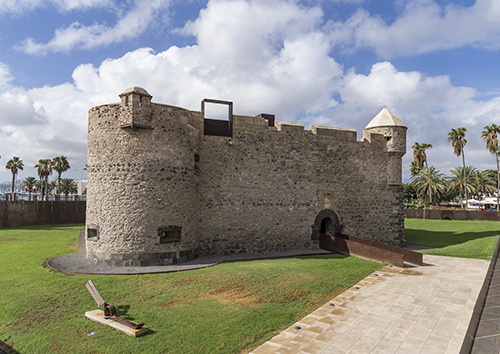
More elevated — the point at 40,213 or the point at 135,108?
the point at 135,108

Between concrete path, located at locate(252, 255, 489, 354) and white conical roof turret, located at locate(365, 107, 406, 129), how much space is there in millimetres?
9912

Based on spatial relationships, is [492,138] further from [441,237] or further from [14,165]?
[14,165]

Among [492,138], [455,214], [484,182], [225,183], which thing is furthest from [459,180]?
[225,183]

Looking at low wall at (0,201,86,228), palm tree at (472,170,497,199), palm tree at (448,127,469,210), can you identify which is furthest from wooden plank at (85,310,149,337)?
palm tree at (472,170,497,199)

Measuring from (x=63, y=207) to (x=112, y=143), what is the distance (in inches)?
760

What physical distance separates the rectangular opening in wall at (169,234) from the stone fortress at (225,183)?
0.04 meters

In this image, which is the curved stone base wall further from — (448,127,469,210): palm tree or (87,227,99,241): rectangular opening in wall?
(448,127,469,210): palm tree

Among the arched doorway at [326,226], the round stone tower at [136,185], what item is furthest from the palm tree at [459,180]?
the round stone tower at [136,185]

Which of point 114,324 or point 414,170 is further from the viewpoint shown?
A: point 414,170

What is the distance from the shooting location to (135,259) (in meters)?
12.2

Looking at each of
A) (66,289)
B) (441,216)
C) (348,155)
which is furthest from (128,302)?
(441,216)

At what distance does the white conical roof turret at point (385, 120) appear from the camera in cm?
1877

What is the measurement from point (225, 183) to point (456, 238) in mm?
15478

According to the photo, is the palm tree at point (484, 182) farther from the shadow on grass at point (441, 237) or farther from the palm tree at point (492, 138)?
the shadow on grass at point (441, 237)
